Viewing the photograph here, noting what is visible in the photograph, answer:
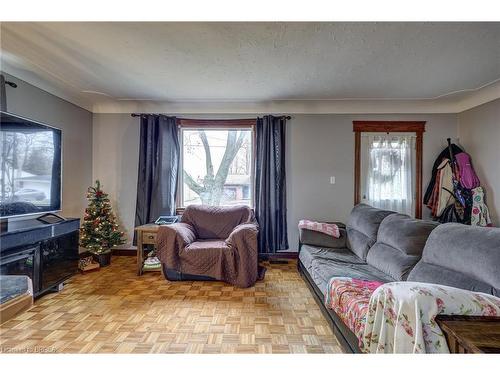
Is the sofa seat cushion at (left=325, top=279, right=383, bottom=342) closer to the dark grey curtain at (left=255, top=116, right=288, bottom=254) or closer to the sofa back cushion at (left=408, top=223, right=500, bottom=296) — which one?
the sofa back cushion at (left=408, top=223, right=500, bottom=296)

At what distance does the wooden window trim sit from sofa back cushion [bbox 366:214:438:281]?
5.32ft

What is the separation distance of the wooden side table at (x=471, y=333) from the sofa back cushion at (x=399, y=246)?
0.99 m

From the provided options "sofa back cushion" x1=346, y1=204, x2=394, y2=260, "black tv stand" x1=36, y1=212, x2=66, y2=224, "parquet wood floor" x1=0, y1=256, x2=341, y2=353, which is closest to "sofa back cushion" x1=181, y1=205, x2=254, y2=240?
"parquet wood floor" x1=0, y1=256, x2=341, y2=353

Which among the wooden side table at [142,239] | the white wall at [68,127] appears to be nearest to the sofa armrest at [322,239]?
the wooden side table at [142,239]

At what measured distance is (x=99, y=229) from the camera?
3.43 meters

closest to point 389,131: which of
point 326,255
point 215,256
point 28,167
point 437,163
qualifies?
point 437,163

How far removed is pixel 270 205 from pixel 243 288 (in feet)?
4.44

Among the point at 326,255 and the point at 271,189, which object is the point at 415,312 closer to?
the point at 326,255

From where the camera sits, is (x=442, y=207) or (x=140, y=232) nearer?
(x=140, y=232)

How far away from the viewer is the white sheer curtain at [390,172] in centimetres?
396
